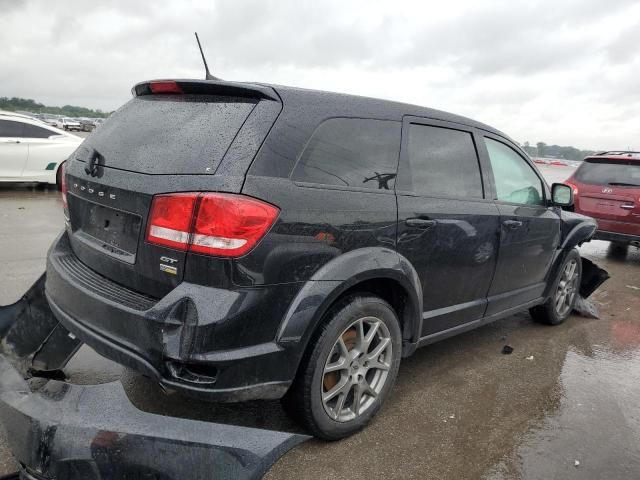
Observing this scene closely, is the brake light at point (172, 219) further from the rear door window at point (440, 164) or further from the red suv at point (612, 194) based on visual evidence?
the red suv at point (612, 194)

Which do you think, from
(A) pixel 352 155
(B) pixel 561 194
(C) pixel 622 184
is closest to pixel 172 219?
(A) pixel 352 155

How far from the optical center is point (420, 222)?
288 centimetres

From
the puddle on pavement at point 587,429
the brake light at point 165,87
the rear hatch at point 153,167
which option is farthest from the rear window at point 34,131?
the puddle on pavement at point 587,429

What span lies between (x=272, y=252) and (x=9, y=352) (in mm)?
1813

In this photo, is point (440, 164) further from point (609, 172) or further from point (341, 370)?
point (609, 172)

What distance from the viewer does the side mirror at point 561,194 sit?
14.0ft

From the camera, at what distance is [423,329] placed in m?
3.12

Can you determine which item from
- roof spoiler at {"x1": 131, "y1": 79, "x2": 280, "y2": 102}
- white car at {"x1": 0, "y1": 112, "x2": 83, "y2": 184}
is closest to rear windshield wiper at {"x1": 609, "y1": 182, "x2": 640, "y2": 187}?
roof spoiler at {"x1": 131, "y1": 79, "x2": 280, "y2": 102}

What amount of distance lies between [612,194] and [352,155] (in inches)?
259

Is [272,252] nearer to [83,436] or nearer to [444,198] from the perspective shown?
[83,436]

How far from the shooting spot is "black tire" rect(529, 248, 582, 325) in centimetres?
462

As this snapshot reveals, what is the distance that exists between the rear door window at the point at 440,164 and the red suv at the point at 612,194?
4712mm

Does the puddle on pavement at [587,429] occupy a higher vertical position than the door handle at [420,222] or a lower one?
lower

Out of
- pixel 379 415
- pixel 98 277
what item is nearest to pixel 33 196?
pixel 98 277
